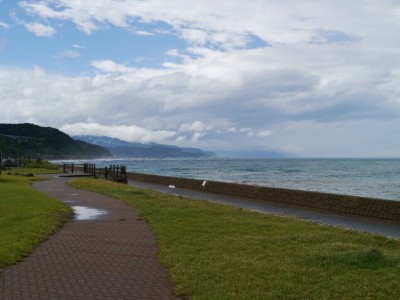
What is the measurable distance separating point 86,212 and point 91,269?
27.5 ft

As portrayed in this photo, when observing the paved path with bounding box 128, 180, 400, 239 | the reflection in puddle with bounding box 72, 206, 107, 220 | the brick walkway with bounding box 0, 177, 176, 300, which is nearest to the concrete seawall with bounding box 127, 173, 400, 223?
the paved path with bounding box 128, 180, 400, 239

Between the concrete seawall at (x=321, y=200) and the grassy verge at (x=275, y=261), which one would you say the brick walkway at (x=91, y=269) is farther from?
the concrete seawall at (x=321, y=200)

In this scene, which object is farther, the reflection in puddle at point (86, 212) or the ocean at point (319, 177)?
the ocean at point (319, 177)

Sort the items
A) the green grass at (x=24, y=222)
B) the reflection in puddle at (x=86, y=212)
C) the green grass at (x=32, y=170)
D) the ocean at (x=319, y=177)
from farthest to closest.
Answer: the green grass at (x=32, y=170), the ocean at (x=319, y=177), the reflection in puddle at (x=86, y=212), the green grass at (x=24, y=222)

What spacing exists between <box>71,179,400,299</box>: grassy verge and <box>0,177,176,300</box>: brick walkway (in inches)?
14.6

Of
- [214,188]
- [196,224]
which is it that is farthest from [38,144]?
[196,224]

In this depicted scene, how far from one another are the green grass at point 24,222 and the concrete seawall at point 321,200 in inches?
363

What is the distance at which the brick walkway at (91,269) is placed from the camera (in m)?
6.39

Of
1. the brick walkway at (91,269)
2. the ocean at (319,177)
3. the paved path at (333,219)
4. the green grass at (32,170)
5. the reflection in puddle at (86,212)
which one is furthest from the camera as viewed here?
the green grass at (32,170)

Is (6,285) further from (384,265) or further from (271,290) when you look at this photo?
(384,265)

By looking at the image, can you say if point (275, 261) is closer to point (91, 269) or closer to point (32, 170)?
point (91, 269)

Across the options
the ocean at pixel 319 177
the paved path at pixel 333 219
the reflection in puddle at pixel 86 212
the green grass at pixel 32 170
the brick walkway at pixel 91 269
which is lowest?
the ocean at pixel 319 177

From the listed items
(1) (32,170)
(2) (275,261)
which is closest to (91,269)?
(2) (275,261)

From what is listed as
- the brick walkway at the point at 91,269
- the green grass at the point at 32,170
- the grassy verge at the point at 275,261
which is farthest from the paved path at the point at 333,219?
the green grass at the point at 32,170
